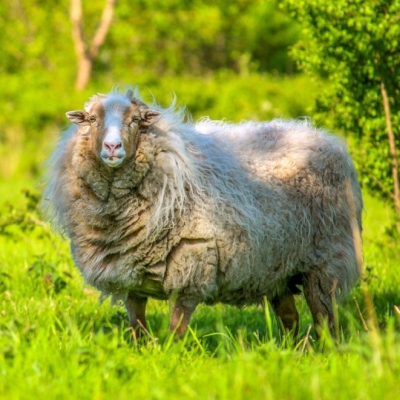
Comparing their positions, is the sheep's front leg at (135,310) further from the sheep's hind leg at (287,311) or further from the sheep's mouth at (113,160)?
the sheep's hind leg at (287,311)

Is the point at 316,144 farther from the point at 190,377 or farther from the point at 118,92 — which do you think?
the point at 190,377

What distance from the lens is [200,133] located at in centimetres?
573

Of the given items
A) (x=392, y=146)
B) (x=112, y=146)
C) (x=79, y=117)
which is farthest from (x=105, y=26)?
(x=112, y=146)

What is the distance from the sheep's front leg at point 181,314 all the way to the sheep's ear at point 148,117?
1.09m

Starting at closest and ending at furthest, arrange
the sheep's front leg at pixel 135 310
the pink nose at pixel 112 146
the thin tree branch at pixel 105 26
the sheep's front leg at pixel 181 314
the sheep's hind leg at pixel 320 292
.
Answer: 1. the pink nose at pixel 112 146
2. the sheep's front leg at pixel 181 314
3. the sheep's front leg at pixel 135 310
4. the sheep's hind leg at pixel 320 292
5. the thin tree branch at pixel 105 26

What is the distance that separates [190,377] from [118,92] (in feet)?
7.77

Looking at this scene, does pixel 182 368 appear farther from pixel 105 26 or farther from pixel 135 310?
pixel 105 26

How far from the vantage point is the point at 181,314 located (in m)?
5.16

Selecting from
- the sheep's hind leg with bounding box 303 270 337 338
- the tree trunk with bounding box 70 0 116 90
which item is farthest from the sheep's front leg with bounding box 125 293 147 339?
the tree trunk with bounding box 70 0 116 90

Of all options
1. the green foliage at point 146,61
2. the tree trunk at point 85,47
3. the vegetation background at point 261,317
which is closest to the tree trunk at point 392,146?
the vegetation background at point 261,317

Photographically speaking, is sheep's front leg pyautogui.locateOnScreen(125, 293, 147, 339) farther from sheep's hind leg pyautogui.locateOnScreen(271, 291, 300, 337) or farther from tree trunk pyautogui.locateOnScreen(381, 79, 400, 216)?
tree trunk pyautogui.locateOnScreen(381, 79, 400, 216)

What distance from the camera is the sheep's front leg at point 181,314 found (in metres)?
5.13

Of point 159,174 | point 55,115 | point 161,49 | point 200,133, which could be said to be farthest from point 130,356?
point 161,49

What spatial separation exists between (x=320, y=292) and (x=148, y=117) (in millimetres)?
1689
